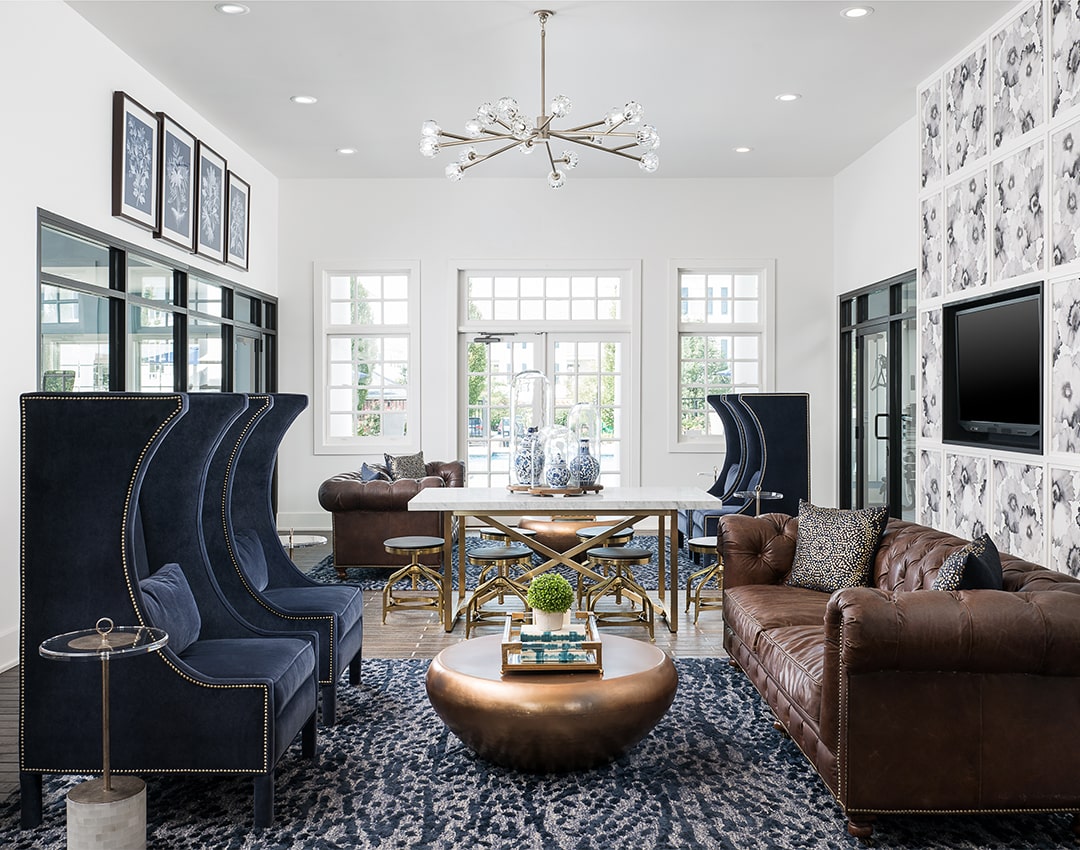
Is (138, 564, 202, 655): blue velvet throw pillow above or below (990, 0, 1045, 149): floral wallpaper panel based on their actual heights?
below

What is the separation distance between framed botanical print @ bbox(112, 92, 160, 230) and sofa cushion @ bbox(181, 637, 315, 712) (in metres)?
3.54

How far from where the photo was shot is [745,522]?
4.39 metres

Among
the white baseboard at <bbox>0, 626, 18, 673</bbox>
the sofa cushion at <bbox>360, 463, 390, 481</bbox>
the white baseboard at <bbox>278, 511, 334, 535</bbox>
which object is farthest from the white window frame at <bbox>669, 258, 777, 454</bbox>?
the white baseboard at <bbox>0, 626, 18, 673</bbox>

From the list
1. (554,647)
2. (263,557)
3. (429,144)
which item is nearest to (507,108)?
(429,144)

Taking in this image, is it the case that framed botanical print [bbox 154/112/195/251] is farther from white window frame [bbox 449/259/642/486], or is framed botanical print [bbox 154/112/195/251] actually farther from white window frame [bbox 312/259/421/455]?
white window frame [bbox 449/259/642/486]

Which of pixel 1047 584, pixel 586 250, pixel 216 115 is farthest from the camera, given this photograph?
pixel 586 250

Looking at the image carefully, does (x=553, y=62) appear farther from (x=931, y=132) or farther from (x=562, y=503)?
(x=562, y=503)

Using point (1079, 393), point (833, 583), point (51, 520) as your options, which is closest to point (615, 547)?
point (833, 583)

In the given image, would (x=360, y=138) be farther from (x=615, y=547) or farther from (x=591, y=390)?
(x=615, y=547)

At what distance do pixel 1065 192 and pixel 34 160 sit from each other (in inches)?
203

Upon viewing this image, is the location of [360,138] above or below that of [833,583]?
above

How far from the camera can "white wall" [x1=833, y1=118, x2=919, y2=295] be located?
7.07 meters

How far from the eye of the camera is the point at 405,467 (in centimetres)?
785

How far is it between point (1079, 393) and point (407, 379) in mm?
6185
